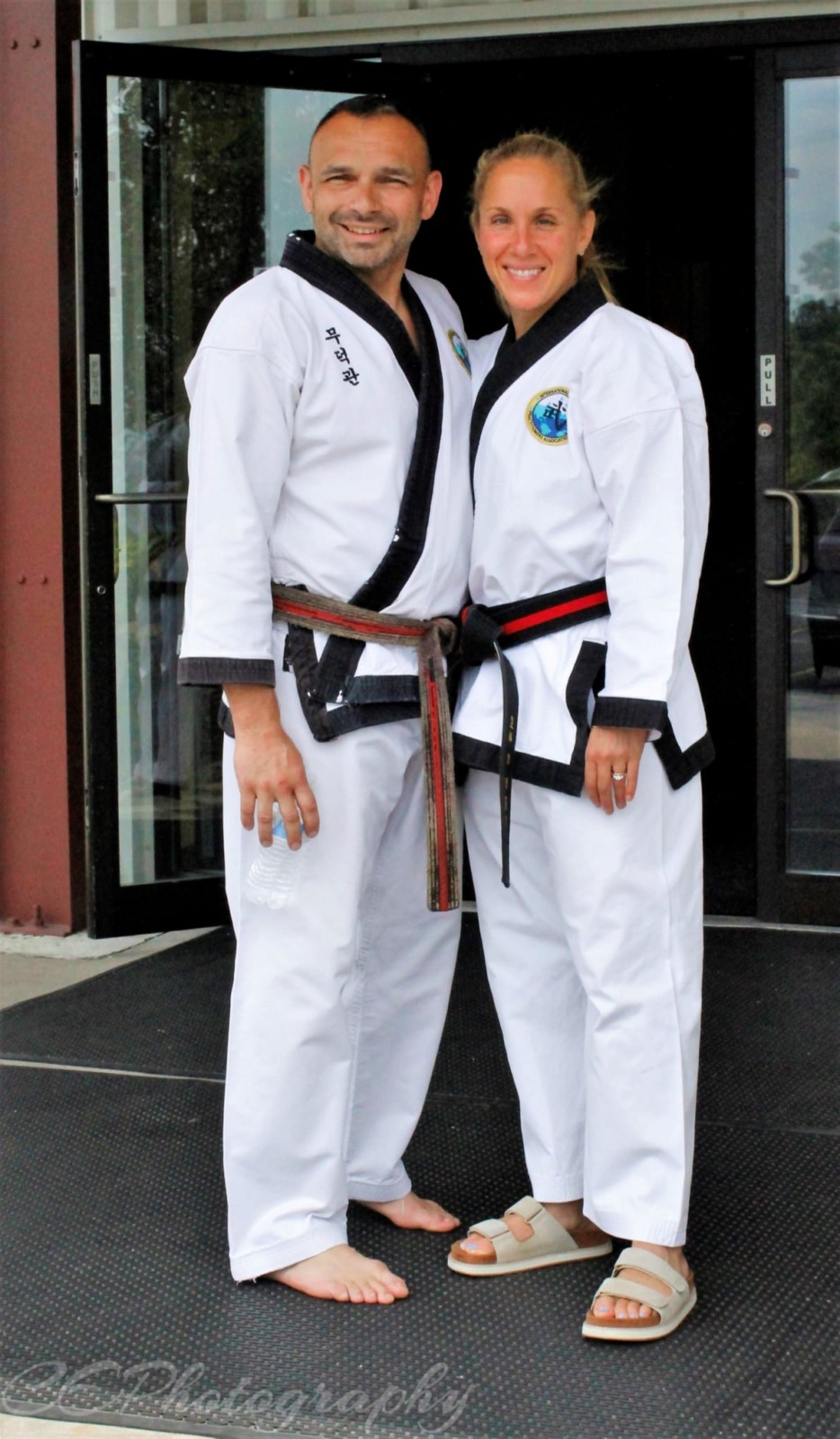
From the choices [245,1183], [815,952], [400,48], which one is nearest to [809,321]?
[400,48]

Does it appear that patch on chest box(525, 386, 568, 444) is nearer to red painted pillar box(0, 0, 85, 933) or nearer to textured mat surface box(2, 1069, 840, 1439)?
textured mat surface box(2, 1069, 840, 1439)

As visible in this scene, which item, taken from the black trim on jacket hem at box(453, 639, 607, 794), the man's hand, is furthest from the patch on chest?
the man's hand

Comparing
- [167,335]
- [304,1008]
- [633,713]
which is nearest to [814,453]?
[167,335]

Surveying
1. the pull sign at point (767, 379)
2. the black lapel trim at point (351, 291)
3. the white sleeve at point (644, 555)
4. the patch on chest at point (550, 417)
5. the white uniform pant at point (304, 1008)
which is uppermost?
the pull sign at point (767, 379)

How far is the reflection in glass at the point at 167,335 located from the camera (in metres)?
4.13

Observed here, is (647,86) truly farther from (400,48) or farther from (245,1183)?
(245,1183)

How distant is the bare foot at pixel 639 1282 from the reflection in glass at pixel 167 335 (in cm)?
237

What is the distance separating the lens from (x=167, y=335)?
424cm

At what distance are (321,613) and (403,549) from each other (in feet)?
0.49

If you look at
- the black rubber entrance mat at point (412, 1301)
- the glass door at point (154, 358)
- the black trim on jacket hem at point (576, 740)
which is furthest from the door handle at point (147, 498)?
the black trim on jacket hem at point (576, 740)

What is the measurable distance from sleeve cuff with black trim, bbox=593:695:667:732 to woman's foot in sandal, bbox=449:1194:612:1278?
2.55 ft

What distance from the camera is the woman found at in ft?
6.84

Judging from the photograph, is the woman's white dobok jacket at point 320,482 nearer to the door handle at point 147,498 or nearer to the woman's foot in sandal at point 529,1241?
the woman's foot in sandal at point 529,1241

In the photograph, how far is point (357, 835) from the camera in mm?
2225
